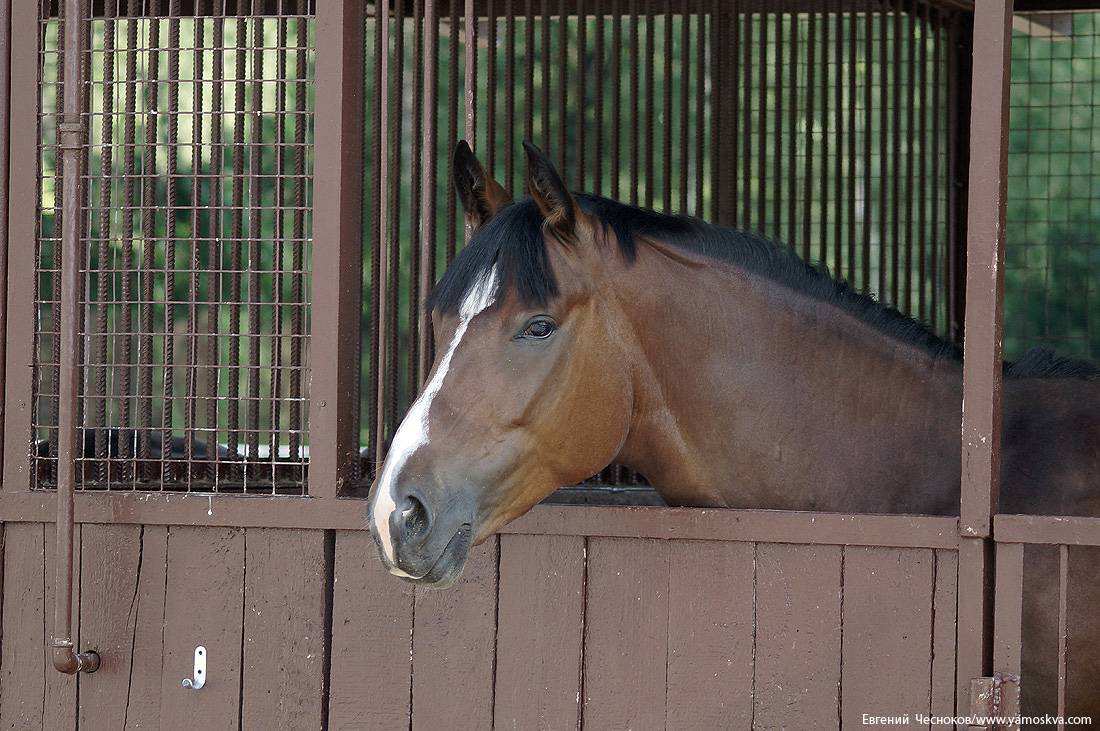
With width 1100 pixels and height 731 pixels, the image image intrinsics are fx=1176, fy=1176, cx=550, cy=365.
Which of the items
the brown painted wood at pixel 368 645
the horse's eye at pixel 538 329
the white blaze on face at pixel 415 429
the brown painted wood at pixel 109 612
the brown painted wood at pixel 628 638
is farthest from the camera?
the brown painted wood at pixel 109 612

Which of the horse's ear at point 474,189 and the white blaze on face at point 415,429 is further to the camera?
the horse's ear at point 474,189

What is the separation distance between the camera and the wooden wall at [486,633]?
8.02 ft

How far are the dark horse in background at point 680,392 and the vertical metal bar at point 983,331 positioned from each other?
1.05 ft

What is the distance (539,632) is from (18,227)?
1589mm

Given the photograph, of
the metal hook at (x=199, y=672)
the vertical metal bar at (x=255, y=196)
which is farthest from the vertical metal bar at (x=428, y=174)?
the metal hook at (x=199, y=672)

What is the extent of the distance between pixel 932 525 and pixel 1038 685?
0.53 m

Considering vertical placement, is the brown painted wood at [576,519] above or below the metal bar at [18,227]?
below

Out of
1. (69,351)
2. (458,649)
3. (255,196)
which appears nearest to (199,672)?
(458,649)

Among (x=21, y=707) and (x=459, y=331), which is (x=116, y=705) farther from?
(x=459, y=331)

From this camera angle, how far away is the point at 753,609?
250cm

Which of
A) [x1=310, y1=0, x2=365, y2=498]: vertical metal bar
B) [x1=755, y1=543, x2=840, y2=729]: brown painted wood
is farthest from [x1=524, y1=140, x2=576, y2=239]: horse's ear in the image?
[x1=755, y1=543, x2=840, y2=729]: brown painted wood

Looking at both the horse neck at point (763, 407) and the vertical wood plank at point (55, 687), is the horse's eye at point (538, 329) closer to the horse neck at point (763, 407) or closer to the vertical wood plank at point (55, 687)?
the horse neck at point (763, 407)

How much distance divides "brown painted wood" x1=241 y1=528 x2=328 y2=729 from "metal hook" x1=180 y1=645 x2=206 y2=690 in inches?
3.8

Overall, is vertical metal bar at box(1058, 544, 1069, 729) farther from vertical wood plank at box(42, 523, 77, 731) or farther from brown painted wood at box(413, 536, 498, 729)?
vertical wood plank at box(42, 523, 77, 731)
